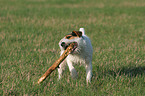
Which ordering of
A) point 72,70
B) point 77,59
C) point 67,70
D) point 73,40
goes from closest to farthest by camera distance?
point 73,40 < point 77,59 < point 72,70 < point 67,70

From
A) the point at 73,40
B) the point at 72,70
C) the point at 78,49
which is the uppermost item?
the point at 73,40

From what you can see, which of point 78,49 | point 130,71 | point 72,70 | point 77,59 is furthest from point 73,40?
point 130,71

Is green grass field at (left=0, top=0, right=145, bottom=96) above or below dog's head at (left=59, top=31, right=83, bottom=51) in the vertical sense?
below

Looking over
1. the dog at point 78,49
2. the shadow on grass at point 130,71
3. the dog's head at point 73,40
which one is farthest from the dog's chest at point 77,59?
the shadow on grass at point 130,71

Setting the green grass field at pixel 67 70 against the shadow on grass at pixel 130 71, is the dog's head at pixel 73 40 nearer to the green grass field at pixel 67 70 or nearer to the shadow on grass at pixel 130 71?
the green grass field at pixel 67 70

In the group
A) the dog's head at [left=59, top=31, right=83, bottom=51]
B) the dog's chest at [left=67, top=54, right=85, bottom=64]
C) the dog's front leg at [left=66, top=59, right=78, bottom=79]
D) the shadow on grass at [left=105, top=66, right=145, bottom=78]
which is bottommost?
the shadow on grass at [left=105, top=66, right=145, bottom=78]

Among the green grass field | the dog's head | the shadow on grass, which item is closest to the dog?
the dog's head

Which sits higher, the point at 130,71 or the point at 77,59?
the point at 77,59

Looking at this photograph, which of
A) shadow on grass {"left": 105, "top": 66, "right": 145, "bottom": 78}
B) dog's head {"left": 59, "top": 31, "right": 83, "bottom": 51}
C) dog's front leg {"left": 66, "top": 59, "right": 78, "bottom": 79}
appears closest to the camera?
dog's head {"left": 59, "top": 31, "right": 83, "bottom": 51}

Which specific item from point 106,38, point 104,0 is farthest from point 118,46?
point 104,0

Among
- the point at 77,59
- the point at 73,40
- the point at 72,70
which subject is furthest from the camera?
the point at 72,70

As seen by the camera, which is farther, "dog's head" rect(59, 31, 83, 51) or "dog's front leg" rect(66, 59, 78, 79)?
"dog's front leg" rect(66, 59, 78, 79)

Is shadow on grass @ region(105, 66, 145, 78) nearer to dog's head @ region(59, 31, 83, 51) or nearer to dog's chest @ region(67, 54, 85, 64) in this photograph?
dog's chest @ region(67, 54, 85, 64)

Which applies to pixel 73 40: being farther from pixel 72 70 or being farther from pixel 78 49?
pixel 72 70
